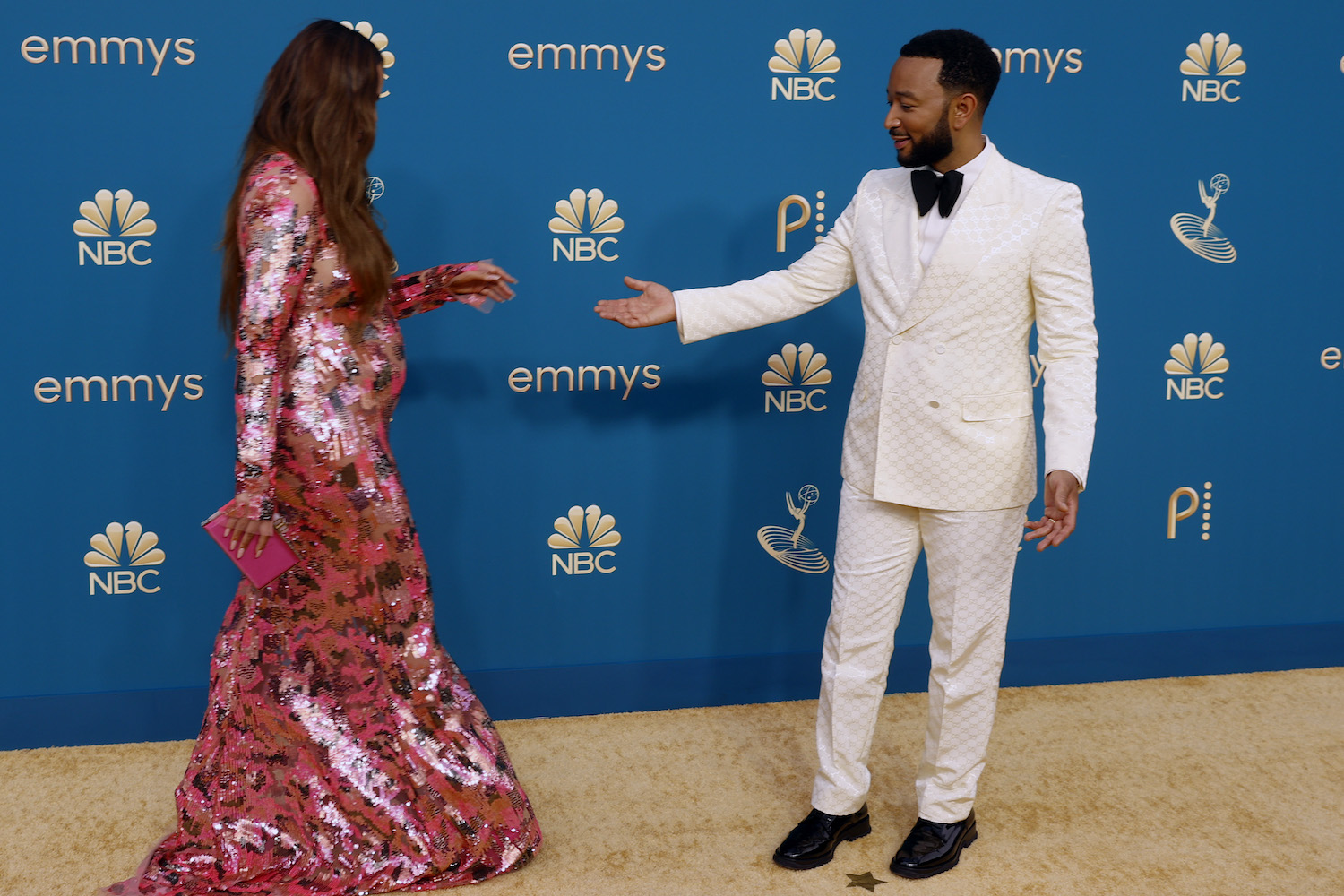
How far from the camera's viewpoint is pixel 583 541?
3.03 metres

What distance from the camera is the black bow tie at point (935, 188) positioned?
7.11ft

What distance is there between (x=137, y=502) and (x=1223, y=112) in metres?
3.05

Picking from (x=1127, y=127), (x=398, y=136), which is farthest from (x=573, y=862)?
(x=1127, y=127)

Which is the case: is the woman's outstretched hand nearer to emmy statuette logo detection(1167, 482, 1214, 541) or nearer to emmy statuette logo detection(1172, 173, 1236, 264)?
emmy statuette logo detection(1172, 173, 1236, 264)

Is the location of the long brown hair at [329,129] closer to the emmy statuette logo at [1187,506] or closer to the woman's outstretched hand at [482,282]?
the woman's outstretched hand at [482,282]

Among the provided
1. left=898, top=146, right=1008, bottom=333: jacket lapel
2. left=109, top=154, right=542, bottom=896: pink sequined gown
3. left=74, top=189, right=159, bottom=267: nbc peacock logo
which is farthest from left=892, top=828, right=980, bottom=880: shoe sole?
left=74, top=189, right=159, bottom=267: nbc peacock logo

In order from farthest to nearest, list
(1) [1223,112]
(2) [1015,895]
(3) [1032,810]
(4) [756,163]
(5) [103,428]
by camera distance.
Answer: (1) [1223,112], (4) [756,163], (5) [103,428], (3) [1032,810], (2) [1015,895]

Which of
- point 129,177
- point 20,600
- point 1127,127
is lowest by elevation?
point 20,600

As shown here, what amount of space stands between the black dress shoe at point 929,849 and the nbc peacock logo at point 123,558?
1.90 meters

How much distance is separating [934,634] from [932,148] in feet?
3.21

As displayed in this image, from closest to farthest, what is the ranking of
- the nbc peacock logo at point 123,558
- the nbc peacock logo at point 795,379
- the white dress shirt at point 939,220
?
the white dress shirt at point 939,220, the nbc peacock logo at point 123,558, the nbc peacock logo at point 795,379

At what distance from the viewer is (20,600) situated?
279cm

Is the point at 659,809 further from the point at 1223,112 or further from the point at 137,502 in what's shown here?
the point at 1223,112

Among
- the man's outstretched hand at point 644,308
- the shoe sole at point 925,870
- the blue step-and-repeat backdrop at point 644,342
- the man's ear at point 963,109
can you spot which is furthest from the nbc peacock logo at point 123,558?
the man's ear at point 963,109
